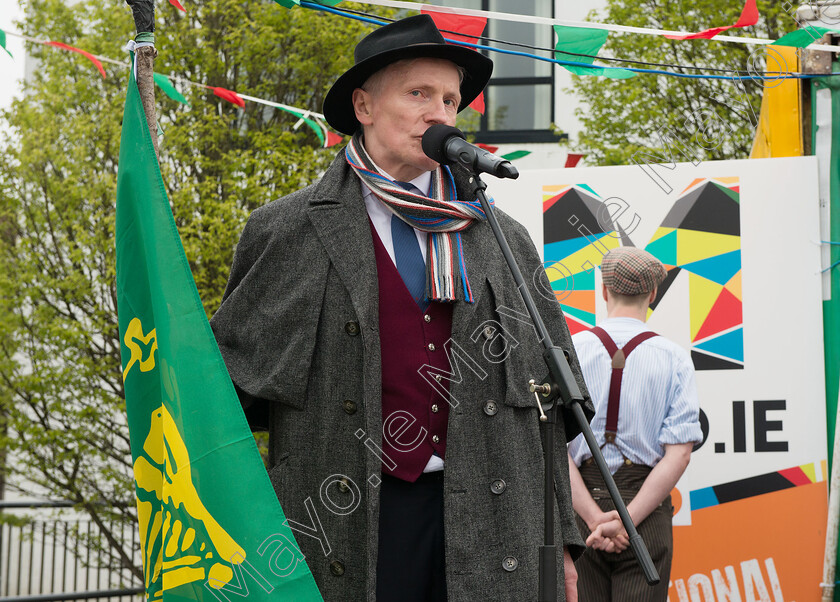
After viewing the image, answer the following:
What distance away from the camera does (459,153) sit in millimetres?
A: 2203

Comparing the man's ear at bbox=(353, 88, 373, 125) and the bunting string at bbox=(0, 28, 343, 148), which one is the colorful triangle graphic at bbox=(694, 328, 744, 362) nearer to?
the man's ear at bbox=(353, 88, 373, 125)

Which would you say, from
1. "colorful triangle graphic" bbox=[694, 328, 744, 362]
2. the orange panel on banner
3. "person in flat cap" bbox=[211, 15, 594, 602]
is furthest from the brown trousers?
"person in flat cap" bbox=[211, 15, 594, 602]

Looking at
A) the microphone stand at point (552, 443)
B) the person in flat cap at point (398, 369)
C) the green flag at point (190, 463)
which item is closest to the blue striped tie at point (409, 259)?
the person in flat cap at point (398, 369)

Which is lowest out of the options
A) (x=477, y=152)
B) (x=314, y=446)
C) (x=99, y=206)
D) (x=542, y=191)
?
(x=314, y=446)

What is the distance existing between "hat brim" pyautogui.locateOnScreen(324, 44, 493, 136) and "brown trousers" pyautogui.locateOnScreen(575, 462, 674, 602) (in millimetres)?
1591

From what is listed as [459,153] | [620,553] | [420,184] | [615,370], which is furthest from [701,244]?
[459,153]

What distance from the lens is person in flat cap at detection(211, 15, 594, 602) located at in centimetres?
222

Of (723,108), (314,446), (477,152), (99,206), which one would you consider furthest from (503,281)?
(723,108)

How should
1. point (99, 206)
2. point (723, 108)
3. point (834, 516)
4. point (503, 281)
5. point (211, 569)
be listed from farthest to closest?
point (723, 108) → point (99, 206) → point (834, 516) → point (503, 281) → point (211, 569)

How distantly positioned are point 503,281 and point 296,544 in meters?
0.82

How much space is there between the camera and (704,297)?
4.70 meters

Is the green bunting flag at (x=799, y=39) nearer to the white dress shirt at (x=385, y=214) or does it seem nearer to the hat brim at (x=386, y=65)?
the hat brim at (x=386, y=65)

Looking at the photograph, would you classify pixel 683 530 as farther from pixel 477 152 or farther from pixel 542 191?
pixel 477 152

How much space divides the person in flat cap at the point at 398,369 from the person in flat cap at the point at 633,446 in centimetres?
123
